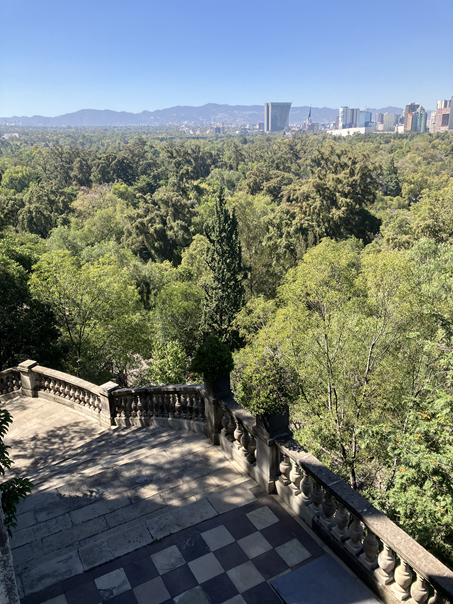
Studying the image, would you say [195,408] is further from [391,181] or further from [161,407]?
[391,181]

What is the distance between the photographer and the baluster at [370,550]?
4.95m

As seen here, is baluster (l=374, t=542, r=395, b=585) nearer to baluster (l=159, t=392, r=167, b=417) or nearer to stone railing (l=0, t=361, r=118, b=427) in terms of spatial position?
baluster (l=159, t=392, r=167, b=417)

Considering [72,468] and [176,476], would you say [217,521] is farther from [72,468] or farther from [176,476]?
[72,468]

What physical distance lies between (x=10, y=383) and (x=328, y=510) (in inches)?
427

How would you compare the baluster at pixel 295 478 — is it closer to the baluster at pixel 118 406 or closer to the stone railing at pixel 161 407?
the stone railing at pixel 161 407

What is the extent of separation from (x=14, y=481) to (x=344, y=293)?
18246mm

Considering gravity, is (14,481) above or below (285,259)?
above

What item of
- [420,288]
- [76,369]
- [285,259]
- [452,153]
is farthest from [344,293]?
[452,153]

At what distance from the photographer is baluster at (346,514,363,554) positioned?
5164mm

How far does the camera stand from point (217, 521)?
622 centimetres

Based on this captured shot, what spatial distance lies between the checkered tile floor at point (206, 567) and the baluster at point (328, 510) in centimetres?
34

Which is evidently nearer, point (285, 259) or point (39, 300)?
point (39, 300)

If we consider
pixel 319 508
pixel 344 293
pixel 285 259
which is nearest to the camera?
pixel 319 508

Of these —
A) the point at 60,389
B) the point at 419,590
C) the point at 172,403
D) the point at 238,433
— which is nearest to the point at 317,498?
the point at 419,590
